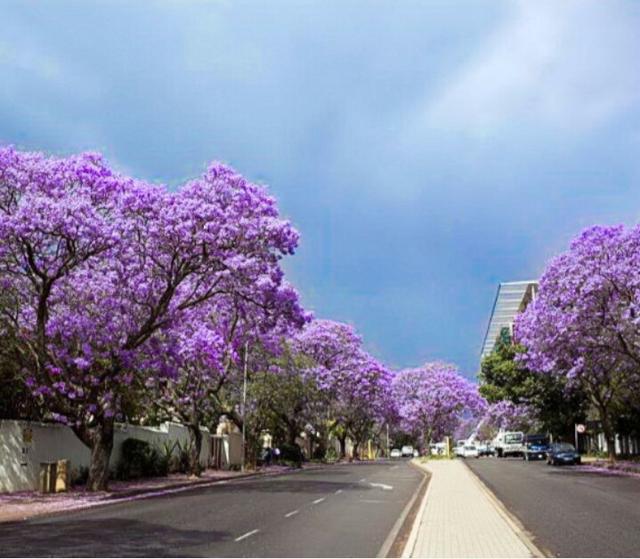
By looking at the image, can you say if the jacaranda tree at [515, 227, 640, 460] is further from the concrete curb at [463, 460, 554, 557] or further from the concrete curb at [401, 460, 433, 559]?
the concrete curb at [401, 460, 433, 559]

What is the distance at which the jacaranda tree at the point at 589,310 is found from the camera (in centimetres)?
3188

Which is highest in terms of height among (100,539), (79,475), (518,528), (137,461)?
(137,461)

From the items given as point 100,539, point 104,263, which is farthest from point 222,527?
point 104,263

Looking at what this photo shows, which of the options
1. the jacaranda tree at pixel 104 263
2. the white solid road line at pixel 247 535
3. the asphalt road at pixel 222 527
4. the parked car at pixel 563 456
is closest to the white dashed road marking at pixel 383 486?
the asphalt road at pixel 222 527

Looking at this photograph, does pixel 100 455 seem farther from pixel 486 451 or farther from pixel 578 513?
pixel 486 451

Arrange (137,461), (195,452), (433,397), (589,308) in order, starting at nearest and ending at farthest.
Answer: (137,461)
(589,308)
(195,452)
(433,397)

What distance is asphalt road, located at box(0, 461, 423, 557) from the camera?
11883 millimetres

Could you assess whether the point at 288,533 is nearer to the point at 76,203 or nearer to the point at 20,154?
the point at 76,203

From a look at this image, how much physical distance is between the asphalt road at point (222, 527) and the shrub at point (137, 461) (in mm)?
7883

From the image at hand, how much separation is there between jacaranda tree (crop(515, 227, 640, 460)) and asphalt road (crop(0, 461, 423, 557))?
539 inches

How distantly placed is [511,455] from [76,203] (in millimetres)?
64809

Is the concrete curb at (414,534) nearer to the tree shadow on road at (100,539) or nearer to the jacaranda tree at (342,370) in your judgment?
the tree shadow on road at (100,539)

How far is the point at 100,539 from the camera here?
13133 mm

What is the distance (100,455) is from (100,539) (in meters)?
12.2
